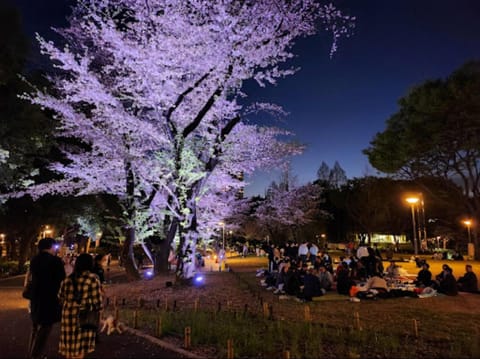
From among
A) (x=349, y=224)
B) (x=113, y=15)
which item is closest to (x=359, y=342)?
(x=113, y=15)

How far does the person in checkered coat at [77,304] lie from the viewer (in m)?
4.34

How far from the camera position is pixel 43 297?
479cm

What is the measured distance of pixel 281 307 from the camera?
9.52 meters

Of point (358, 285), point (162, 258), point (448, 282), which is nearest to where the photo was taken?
point (448, 282)

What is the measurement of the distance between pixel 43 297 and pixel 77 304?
745mm

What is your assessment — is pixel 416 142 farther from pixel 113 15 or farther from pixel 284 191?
pixel 113 15

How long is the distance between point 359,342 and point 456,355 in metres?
1.40

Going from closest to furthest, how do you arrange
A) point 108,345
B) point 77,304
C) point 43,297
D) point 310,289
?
1. point 77,304
2. point 43,297
3. point 108,345
4. point 310,289

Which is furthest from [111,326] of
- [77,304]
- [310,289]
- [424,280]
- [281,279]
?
[424,280]

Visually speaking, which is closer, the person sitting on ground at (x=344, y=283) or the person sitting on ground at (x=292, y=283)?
the person sitting on ground at (x=292, y=283)

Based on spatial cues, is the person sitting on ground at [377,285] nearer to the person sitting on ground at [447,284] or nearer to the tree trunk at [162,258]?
the person sitting on ground at [447,284]

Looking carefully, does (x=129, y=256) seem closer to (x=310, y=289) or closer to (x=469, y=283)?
(x=310, y=289)

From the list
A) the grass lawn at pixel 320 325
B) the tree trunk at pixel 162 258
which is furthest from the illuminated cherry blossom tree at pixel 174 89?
the grass lawn at pixel 320 325

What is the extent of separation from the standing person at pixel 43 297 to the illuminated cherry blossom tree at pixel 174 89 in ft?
25.9
